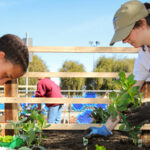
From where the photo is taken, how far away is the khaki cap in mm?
1601

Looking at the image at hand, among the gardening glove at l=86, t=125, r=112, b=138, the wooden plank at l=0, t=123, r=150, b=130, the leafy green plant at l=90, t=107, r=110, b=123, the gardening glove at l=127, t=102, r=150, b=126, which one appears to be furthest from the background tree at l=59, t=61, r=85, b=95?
the gardening glove at l=127, t=102, r=150, b=126

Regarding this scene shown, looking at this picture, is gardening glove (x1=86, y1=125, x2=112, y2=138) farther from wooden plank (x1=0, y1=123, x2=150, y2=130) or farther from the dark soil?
wooden plank (x1=0, y1=123, x2=150, y2=130)

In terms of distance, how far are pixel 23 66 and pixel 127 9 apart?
0.86m

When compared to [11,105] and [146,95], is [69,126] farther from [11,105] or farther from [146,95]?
[146,95]

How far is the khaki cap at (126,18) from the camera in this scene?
5.25 feet

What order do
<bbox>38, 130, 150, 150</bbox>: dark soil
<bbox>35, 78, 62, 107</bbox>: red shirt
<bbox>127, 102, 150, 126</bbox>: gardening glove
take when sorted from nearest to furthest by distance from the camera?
<bbox>127, 102, 150, 126</bbox>: gardening glove → <bbox>38, 130, 150, 150</bbox>: dark soil → <bbox>35, 78, 62, 107</bbox>: red shirt

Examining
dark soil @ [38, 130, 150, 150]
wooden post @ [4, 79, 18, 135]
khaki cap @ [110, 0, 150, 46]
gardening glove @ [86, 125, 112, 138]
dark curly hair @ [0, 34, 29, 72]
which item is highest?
khaki cap @ [110, 0, 150, 46]

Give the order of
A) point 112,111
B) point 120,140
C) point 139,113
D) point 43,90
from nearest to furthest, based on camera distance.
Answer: point 139,113
point 112,111
point 120,140
point 43,90

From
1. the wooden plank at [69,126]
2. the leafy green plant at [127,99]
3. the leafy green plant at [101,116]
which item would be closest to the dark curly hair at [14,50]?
the leafy green plant at [127,99]

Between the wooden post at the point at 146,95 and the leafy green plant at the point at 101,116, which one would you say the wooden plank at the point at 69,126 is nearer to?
the wooden post at the point at 146,95

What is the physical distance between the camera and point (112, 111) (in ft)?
6.39

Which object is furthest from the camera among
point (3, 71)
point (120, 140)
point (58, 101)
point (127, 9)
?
point (58, 101)

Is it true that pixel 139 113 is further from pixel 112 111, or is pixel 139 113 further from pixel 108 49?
pixel 108 49

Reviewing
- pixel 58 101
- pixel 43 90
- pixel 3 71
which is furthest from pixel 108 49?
pixel 43 90
